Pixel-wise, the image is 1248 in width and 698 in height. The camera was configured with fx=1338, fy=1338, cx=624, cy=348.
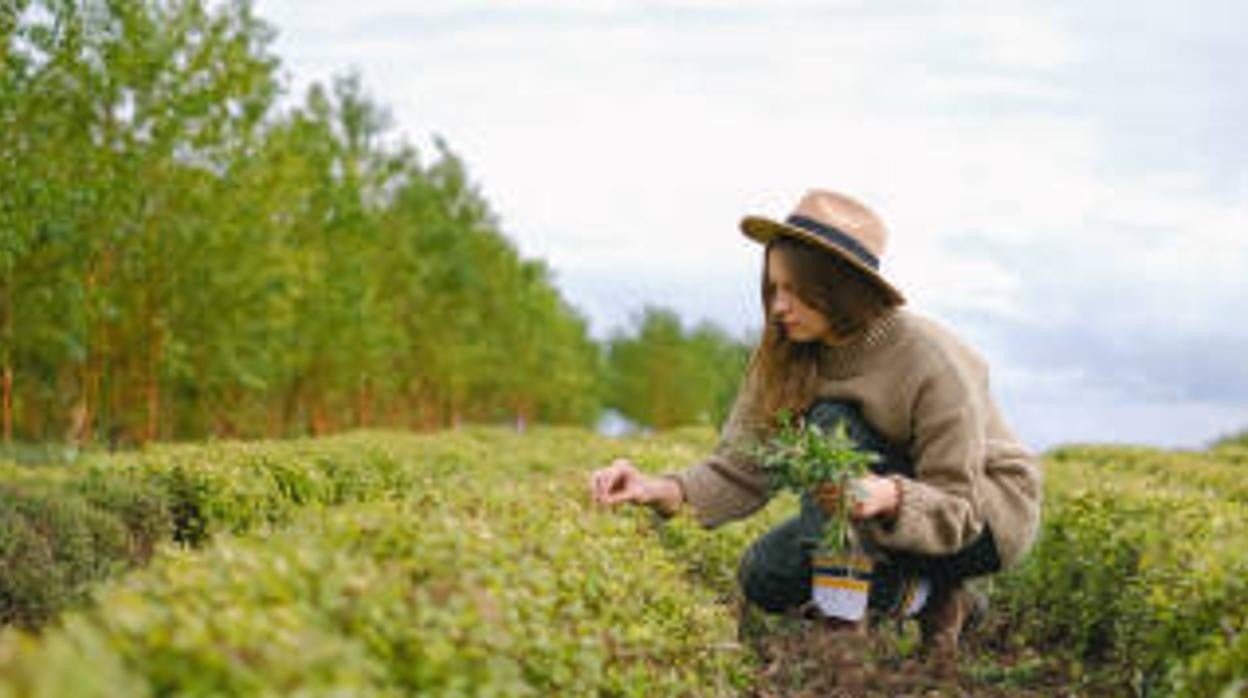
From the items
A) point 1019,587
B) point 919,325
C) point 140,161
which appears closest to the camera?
point 919,325

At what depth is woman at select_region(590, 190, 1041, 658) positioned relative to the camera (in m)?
4.60

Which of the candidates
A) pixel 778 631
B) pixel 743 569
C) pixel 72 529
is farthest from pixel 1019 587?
pixel 72 529

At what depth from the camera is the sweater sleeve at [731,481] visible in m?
5.30

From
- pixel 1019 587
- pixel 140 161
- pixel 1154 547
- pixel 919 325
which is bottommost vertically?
pixel 1019 587

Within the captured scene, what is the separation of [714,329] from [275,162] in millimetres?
49813

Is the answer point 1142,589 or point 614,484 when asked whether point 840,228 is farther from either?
point 1142,589

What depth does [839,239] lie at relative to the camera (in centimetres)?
457

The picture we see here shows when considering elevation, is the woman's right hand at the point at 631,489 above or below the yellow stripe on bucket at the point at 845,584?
above

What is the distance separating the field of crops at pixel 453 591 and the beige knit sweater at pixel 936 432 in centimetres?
56

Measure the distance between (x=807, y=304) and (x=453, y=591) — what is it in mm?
2045

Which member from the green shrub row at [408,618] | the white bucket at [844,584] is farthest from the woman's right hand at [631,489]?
the white bucket at [844,584]

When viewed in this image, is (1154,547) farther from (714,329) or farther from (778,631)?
(714,329)

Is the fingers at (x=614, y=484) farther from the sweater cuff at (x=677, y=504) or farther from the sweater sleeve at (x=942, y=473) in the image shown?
the sweater sleeve at (x=942, y=473)

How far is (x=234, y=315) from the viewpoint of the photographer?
2041 cm
